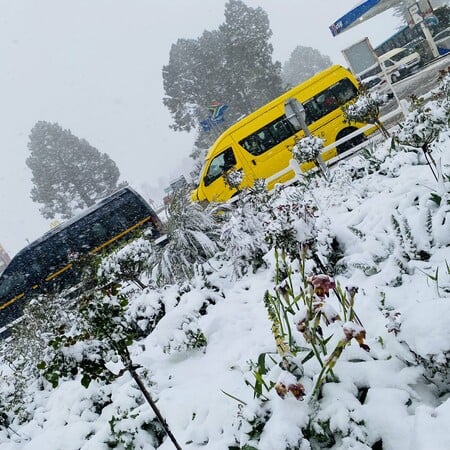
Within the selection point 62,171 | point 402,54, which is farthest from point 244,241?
point 62,171

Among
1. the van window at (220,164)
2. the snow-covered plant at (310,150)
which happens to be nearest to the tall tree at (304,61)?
the van window at (220,164)

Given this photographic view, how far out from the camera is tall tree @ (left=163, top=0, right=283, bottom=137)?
3606 centimetres

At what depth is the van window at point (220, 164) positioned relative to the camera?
1134 cm

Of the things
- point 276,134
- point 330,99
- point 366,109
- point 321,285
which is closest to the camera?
point 321,285

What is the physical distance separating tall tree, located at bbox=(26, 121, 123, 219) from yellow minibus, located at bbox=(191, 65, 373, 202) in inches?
1091

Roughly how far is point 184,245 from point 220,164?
5.24 m

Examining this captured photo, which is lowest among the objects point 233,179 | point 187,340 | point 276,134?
point 187,340

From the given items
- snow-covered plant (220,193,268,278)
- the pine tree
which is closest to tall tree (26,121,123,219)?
the pine tree

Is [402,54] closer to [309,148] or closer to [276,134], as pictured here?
[276,134]

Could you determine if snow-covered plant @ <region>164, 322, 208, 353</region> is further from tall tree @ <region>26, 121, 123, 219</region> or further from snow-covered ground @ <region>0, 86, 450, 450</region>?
tall tree @ <region>26, 121, 123, 219</region>

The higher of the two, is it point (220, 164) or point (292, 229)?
point (220, 164)

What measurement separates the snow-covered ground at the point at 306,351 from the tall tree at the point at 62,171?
32.4 m

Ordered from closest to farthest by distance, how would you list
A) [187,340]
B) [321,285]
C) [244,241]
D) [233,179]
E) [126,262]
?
[321,285]
[187,340]
[244,241]
[126,262]
[233,179]

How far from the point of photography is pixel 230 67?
36469mm
